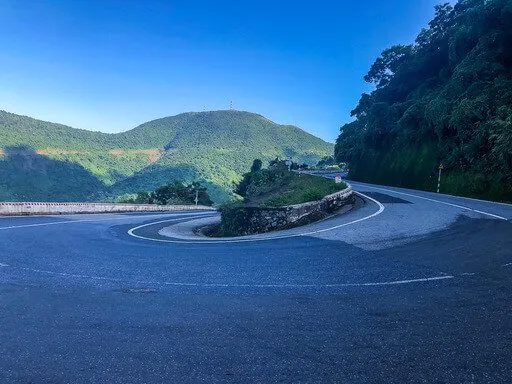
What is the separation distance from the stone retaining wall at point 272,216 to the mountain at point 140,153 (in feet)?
246

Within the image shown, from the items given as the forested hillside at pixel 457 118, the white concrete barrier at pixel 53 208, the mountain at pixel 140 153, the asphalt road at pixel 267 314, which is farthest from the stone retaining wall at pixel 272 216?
the mountain at pixel 140 153

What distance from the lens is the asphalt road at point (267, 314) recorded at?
3172 millimetres

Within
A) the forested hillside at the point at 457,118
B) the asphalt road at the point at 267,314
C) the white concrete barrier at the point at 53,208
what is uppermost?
the forested hillside at the point at 457,118

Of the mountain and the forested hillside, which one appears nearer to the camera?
the forested hillside

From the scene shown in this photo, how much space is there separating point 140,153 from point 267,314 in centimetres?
14673

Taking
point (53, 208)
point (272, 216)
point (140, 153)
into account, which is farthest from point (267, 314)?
point (140, 153)

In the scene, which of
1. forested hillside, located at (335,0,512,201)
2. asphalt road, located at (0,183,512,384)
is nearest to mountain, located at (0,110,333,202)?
forested hillside, located at (335,0,512,201)

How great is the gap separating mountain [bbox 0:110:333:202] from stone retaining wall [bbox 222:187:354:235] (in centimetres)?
7504

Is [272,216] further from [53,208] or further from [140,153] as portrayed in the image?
[140,153]

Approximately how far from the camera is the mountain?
3519 inches

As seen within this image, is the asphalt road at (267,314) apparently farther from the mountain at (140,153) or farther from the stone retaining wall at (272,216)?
the mountain at (140,153)

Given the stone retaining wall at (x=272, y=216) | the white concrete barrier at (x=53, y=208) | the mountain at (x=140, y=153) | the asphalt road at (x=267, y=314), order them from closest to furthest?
1. the asphalt road at (x=267, y=314)
2. the stone retaining wall at (x=272, y=216)
3. the white concrete barrier at (x=53, y=208)
4. the mountain at (x=140, y=153)

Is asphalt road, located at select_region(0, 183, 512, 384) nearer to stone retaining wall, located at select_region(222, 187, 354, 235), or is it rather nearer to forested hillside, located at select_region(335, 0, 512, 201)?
stone retaining wall, located at select_region(222, 187, 354, 235)

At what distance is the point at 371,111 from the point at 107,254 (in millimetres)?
34378
